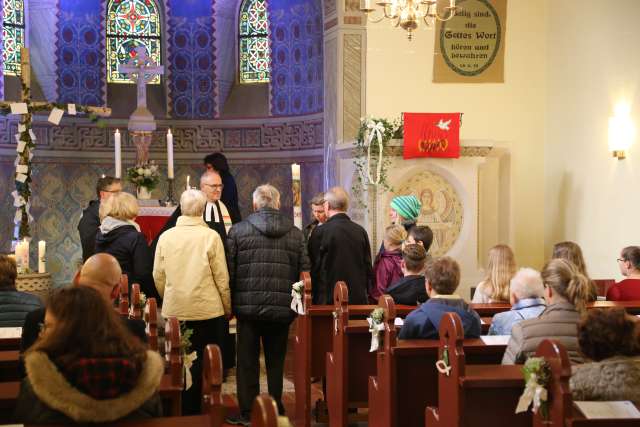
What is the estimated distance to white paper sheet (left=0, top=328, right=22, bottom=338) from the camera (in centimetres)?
438

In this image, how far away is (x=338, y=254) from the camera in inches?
241

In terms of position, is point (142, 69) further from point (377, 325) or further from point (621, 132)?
point (377, 325)

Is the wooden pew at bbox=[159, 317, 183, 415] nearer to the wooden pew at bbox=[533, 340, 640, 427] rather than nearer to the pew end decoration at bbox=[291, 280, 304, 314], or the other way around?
the wooden pew at bbox=[533, 340, 640, 427]

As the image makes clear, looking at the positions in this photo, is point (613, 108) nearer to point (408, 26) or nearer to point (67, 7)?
point (408, 26)

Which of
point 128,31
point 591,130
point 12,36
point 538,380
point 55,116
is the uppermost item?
point 128,31

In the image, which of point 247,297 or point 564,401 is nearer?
point 564,401

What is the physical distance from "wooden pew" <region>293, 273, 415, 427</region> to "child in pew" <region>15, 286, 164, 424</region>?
2.93 m

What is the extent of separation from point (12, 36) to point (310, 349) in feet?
29.2

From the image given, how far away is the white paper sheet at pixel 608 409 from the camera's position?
112 inches

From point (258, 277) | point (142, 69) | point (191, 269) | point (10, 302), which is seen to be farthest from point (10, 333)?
point (142, 69)

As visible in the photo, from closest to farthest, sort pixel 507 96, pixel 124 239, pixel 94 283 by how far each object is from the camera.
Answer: pixel 94 283 < pixel 124 239 < pixel 507 96

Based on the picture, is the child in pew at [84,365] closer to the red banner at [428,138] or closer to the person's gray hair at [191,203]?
the person's gray hair at [191,203]

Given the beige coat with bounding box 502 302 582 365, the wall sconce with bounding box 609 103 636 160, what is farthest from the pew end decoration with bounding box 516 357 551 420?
the wall sconce with bounding box 609 103 636 160

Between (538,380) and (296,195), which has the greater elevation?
(296,195)
